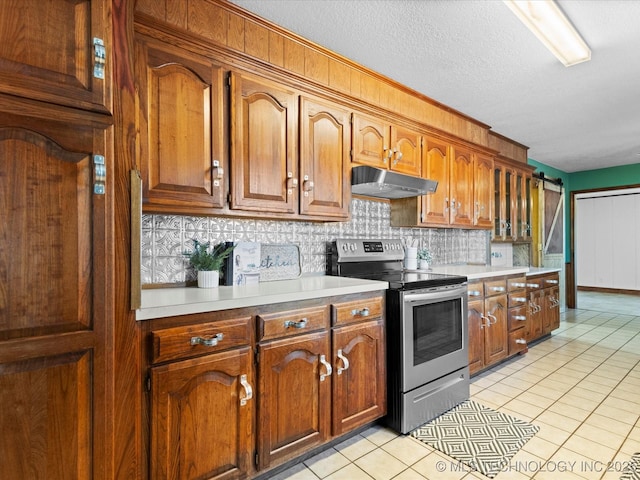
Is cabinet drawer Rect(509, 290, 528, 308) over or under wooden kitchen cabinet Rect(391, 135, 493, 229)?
under

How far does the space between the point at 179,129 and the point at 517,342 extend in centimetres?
350

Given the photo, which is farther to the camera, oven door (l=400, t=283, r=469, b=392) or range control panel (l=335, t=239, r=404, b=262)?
range control panel (l=335, t=239, r=404, b=262)

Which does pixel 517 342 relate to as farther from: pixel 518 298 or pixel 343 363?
pixel 343 363

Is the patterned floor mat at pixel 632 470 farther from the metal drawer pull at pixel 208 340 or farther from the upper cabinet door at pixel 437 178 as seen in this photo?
the metal drawer pull at pixel 208 340

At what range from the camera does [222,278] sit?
2.12m

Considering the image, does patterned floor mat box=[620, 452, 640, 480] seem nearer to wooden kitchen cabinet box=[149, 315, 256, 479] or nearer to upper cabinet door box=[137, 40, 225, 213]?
wooden kitchen cabinet box=[149, 315, 256, 479]

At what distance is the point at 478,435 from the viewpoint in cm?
210

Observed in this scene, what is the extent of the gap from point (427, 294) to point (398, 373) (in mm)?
530

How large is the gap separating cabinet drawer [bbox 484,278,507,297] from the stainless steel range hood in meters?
0.95

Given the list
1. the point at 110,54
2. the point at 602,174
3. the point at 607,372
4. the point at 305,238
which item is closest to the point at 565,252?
the point at 602,174

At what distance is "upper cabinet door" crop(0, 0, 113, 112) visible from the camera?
1.05m

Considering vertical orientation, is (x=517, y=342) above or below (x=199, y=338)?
below

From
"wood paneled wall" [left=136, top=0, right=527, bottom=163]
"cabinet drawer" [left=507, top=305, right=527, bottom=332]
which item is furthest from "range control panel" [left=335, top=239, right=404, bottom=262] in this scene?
"cabinet drawer" [left=507, top=305, right=527, bottom=332]

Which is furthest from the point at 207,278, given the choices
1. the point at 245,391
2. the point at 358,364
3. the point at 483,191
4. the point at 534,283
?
the point at 534,283
